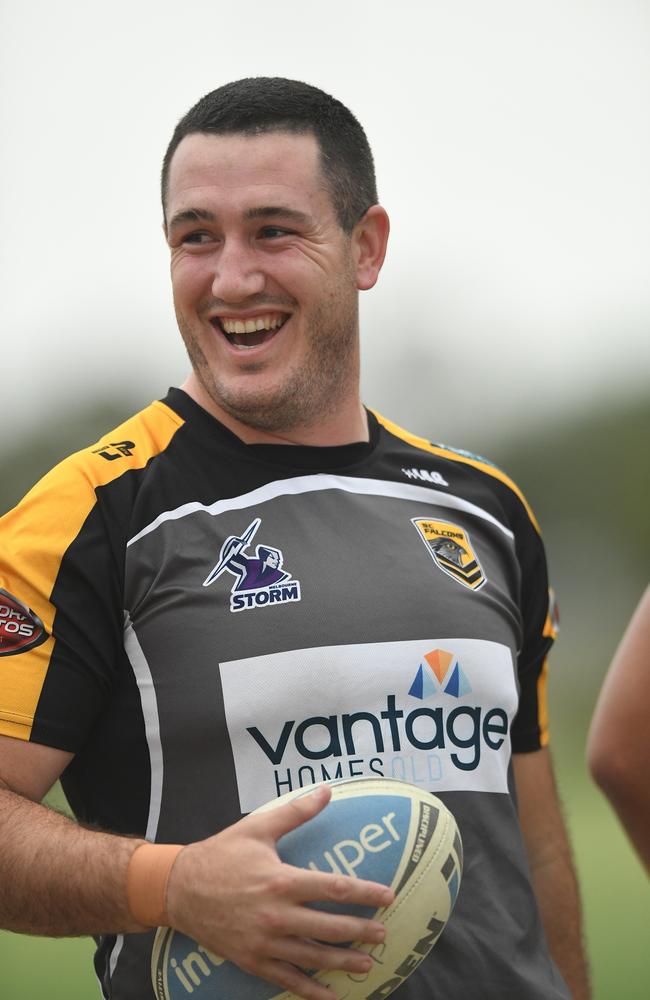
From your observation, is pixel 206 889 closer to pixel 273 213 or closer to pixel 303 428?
pixel 303 428

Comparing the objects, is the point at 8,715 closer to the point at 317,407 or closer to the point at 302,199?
the point at 317,407

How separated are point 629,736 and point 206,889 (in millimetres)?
Result: 870

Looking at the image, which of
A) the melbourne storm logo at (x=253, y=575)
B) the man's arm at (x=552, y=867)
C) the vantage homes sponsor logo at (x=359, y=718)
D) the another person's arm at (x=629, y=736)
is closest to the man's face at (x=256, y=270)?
the melbourne storm logo at (x=253, y=575)

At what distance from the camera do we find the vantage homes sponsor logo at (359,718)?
2883 mm

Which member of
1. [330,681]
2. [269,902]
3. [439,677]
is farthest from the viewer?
[439,677]

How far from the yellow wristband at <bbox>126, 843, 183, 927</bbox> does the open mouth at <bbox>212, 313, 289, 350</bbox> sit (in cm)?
130

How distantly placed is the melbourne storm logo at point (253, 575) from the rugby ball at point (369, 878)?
496mm

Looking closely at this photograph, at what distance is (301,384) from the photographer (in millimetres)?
3324

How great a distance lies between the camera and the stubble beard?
3266 mm

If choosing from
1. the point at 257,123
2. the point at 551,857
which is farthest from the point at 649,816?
the point at 257,123

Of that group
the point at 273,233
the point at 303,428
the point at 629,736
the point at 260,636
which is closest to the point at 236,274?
the point at 273,233

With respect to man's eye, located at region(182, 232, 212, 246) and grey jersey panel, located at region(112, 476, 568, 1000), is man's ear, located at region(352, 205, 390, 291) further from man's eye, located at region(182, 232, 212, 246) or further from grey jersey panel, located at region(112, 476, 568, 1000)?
grey jersey panel, located at region(112, 476, 568, 1000)

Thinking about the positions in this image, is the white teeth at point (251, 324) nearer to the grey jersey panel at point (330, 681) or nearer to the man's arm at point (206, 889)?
the grey jersey panel at point (330, 681)

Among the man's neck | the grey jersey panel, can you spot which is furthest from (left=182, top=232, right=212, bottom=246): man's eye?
the grey jersey panel
